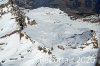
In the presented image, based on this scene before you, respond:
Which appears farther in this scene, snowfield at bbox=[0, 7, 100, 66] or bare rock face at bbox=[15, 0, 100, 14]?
bare rock face at bbox=[15, 0, 100, 14]

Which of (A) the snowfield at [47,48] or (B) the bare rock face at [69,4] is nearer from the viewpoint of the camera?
(A) the snowfield at [47,48]

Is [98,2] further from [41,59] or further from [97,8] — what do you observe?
[41,59]

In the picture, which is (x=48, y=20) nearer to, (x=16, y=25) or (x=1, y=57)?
(x=16, y=25)

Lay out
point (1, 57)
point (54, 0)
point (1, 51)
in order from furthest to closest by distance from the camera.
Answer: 1. point (54, 0)
2. point (1, 51)
3. point (1, 57)

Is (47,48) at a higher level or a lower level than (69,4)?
higher

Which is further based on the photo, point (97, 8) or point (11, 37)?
point (97, 8)

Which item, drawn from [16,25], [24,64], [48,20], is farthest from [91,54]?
[48,20]

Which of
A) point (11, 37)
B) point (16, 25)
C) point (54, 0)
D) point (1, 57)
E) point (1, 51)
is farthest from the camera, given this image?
point (54, 0)

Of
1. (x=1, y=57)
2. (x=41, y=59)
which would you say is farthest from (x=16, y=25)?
(x=41, y=59)

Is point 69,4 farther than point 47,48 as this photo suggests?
Yes

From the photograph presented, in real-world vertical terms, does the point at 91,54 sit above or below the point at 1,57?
above
